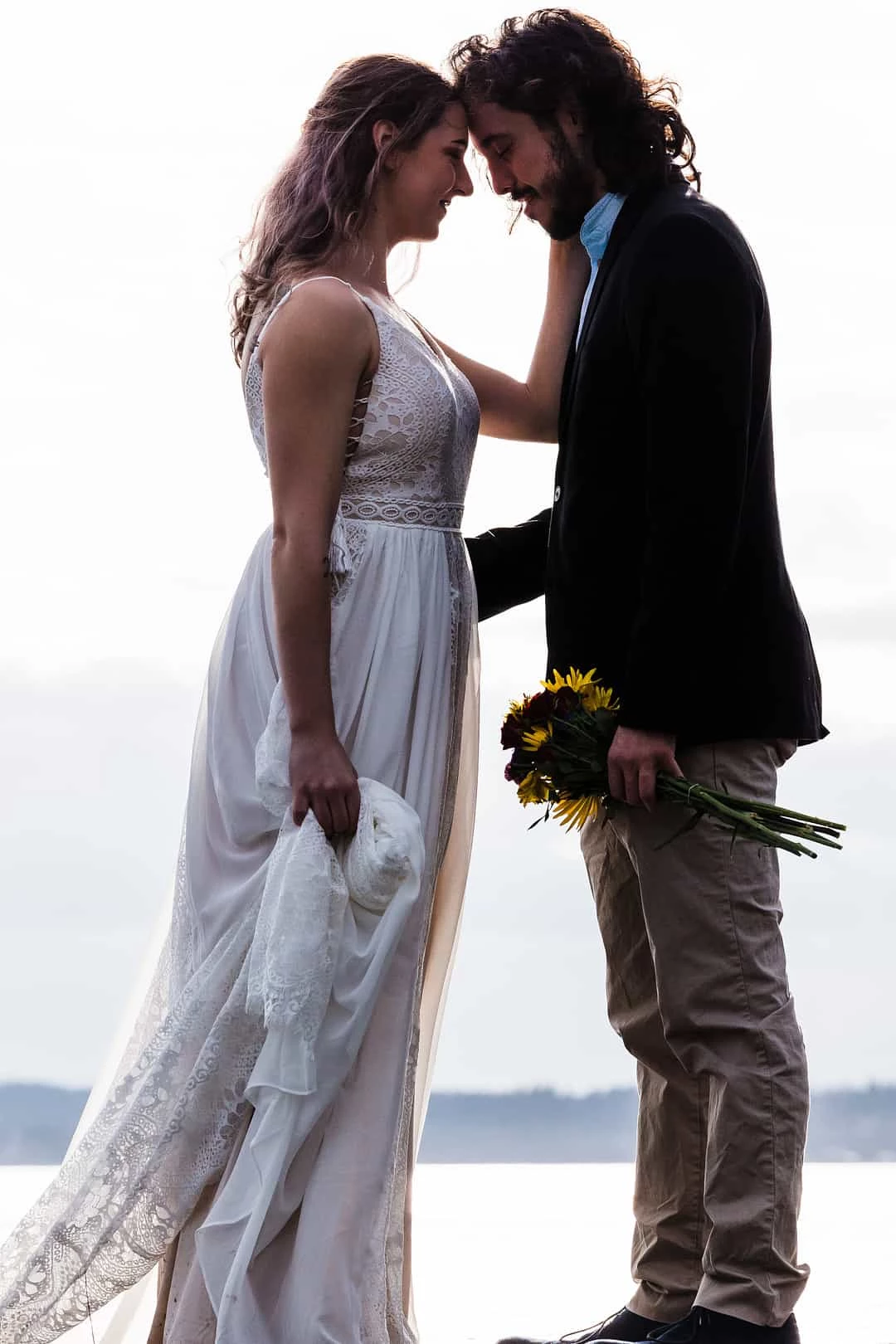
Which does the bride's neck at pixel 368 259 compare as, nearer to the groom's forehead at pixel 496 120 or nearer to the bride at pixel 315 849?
the bride at pixel 315 849

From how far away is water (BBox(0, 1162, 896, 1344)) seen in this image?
2.65 m

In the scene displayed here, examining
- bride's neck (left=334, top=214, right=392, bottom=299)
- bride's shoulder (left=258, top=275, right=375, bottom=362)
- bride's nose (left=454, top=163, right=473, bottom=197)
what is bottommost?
bride's shoulder (left=258, top=275, right=375, bottom=362)

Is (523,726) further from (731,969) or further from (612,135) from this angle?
(612,135)

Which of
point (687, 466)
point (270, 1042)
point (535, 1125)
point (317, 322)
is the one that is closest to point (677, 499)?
point (687, 466)

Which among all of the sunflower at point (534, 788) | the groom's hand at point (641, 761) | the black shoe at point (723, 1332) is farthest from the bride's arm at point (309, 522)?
the black shoe at point (723, 1332)

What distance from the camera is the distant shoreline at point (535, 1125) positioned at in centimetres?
825

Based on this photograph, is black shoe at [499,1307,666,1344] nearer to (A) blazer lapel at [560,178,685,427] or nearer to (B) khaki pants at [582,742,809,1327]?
(B) khaki pants at [582,742,809,1327]

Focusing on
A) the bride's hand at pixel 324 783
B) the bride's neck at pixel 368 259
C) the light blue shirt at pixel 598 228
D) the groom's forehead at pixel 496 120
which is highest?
the groom's forehead at pixel 496 120

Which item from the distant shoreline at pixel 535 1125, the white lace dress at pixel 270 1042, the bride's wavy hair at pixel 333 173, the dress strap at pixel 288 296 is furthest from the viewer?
the distant shoreline at pixel 535 1125

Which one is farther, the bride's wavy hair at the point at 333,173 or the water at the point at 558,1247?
the water at the point at 558,1247

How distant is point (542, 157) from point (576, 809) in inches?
38.8

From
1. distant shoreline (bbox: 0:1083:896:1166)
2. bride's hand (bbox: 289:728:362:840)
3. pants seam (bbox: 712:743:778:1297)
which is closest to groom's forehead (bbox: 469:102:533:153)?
bride's hand (bbox: 289:728:362:840)

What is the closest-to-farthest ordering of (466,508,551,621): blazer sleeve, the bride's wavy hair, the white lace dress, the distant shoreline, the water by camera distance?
the white lace dress → the bride's wavy hair → (466,508,551,621): blazer sleeve → the water → the distant shoreline

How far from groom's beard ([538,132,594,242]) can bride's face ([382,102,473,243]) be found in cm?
14
